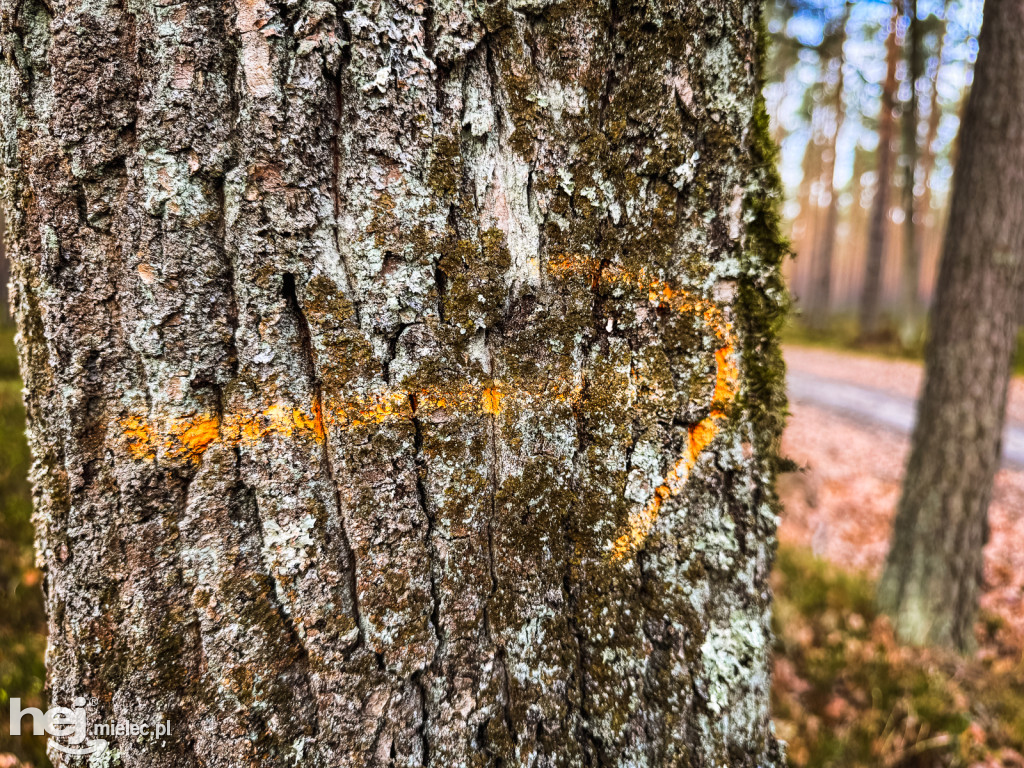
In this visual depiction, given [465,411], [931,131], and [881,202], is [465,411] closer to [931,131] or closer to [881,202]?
[881,202]

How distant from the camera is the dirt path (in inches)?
221

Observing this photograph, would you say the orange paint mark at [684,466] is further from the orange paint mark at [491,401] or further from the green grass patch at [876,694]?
the green grass patch at [876,694]

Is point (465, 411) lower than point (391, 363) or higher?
lower

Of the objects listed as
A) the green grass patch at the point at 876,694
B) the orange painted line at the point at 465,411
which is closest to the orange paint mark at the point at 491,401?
the orange painted line at the point at 465,411

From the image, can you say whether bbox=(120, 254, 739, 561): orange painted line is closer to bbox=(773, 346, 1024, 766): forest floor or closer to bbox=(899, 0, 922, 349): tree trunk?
bbox=(773, 346, 1024, 766): forest floor

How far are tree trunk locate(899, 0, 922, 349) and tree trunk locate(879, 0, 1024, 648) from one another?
3360mm

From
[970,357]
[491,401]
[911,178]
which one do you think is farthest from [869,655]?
[911,178]

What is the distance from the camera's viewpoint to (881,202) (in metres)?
17.5

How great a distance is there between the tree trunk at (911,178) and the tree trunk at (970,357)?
3360mm

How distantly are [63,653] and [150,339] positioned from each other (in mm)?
734

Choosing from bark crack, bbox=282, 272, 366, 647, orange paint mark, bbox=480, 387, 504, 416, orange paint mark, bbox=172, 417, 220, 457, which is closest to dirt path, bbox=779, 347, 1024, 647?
orange paint mark, bbox=480, 387, 504, 416

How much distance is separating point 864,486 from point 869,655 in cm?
484

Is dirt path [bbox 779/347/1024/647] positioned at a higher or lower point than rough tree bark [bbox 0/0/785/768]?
lower

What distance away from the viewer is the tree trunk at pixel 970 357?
3409 mm
